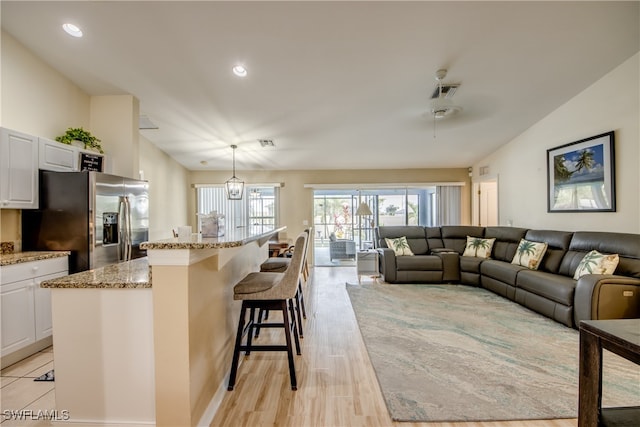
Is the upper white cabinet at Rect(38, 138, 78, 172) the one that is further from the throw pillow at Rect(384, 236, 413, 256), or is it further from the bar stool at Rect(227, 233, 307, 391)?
the throw pillow at Rect(384, 236, 413, 256)

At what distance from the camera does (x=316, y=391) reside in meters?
2.03

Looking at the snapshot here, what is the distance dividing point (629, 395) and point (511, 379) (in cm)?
69

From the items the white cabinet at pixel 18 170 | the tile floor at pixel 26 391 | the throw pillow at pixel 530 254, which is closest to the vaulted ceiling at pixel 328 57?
the white cabinet at pixel 18 170

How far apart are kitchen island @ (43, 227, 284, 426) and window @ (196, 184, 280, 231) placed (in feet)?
17.3

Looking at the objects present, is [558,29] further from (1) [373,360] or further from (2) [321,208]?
(2) [321,208]

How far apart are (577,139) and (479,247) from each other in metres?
2.11

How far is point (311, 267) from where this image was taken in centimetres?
679

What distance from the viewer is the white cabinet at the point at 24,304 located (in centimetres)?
235

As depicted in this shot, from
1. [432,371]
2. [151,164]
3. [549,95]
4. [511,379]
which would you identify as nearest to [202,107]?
[151,164]

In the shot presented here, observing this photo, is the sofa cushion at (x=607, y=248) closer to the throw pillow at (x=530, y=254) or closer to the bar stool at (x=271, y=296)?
the throw pillow at (x=530, y=254)

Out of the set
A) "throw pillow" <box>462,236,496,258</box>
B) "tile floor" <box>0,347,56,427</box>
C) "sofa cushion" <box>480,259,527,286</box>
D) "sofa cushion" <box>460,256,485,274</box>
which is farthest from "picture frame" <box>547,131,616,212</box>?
"tile floor" <box>0,347,56,427</box>

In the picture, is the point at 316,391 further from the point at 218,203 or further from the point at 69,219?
the point at 218,203

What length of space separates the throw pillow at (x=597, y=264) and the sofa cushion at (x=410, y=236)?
7.96 ft

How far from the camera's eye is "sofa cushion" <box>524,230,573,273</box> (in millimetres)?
3807
